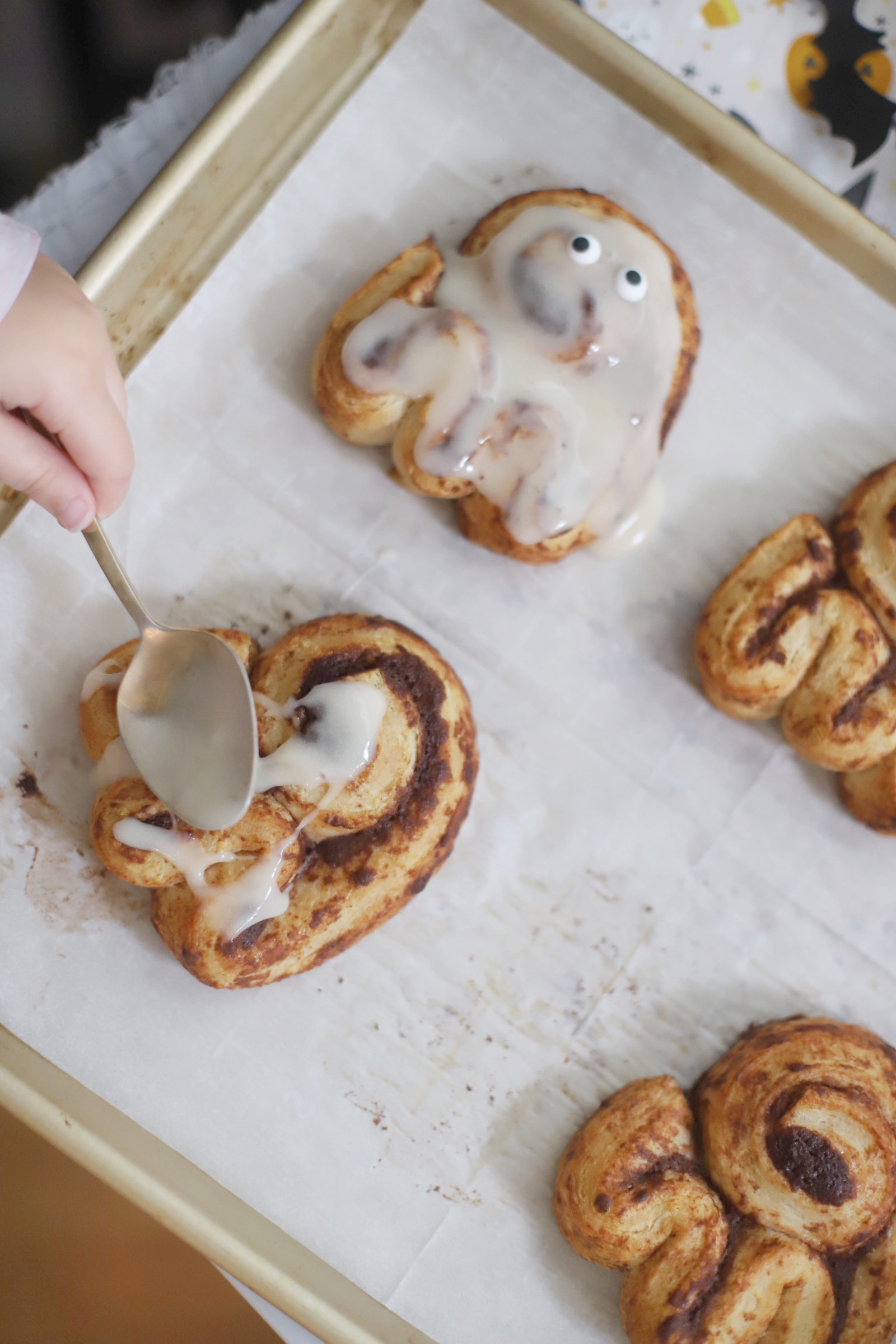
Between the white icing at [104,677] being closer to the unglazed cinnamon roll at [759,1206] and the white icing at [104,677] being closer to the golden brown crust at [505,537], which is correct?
the golden brown crust at [505,537]

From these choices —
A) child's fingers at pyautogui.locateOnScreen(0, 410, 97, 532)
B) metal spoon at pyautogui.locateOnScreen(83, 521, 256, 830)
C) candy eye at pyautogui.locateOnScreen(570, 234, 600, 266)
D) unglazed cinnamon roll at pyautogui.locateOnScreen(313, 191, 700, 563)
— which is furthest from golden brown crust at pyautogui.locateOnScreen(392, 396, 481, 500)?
child's fingers at pyautogui.locateOnScreen(0, 410, 97, 532)

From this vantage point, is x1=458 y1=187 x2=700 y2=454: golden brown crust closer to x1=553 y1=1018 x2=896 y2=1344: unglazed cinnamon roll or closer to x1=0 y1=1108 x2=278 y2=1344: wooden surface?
x1=553 y1=1018 x2=896 y2=1344: unglazed cinnamon roll

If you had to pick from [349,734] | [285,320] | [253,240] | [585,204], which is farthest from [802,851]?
[253,240]

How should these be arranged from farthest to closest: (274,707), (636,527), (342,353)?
(636,527)
(342,353)
(274,707)

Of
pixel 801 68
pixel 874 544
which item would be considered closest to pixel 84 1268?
pixel 874 544

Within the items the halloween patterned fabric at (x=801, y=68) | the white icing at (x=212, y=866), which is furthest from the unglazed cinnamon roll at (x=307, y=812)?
the halloween patterned fabric at (x=801, y=68)

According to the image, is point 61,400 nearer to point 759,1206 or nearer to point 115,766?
point 115,766
